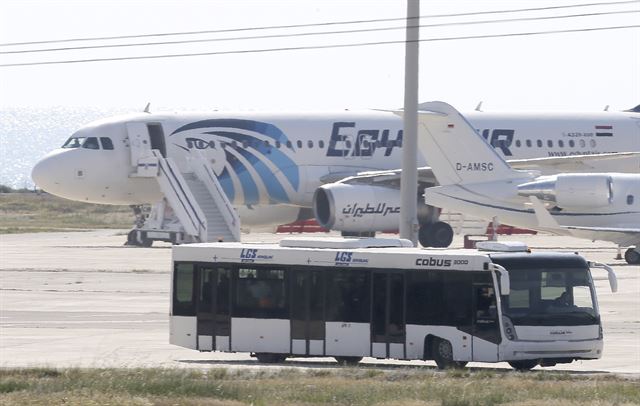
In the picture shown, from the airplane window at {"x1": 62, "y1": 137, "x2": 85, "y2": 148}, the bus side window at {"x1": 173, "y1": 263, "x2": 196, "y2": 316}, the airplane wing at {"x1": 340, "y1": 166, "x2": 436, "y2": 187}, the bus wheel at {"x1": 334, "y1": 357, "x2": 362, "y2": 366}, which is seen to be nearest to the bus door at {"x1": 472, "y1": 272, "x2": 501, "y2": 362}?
the bus wheel at {"x1": 334, "y1": 357, "x2": 362, "y2": 366}

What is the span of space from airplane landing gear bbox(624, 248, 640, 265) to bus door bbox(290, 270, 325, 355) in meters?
26.9

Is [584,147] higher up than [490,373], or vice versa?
[584,147]

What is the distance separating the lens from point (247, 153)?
6000 centimetres

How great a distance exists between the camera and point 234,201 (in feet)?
200

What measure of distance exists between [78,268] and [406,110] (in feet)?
63.4

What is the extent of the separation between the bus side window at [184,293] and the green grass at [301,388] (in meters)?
4.32

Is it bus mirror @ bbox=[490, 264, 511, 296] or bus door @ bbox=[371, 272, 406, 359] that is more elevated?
bus mirror @ bbox=[490, 264, 511, 296]

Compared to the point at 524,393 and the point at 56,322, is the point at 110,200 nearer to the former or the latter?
the point at 56,322

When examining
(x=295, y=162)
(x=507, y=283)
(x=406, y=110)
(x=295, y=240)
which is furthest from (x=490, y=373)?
(x=295, y=162)

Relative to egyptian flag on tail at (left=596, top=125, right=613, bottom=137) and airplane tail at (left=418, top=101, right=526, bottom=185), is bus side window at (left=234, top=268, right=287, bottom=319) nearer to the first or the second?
airplane tail at (left=418, top=101, right=526, bottom=185)

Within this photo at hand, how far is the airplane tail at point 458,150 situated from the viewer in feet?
177

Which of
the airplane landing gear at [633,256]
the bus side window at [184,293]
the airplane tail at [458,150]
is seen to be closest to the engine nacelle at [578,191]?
the airplane landing gear at [633,256]

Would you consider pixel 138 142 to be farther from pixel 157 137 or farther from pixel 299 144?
pixel 299 144

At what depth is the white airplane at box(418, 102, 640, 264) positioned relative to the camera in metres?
52.2
